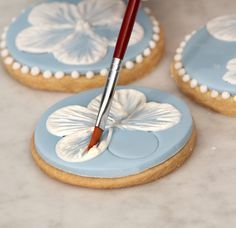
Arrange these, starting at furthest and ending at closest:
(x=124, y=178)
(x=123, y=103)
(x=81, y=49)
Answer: (x=81, y=49) < (x=123, y=103) < (x=124, y=178)

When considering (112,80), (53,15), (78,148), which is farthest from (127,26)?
(53,15)

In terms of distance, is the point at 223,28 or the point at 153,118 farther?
the point at 223,28

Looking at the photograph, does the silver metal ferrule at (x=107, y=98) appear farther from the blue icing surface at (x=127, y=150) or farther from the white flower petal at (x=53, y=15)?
the white flower petal at (x=53, y=15)

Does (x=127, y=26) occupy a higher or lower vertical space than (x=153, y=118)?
higher

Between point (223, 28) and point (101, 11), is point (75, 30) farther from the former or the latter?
point (223, 28)

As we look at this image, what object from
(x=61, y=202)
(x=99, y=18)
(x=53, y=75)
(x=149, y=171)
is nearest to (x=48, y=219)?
(x=61, y=202)

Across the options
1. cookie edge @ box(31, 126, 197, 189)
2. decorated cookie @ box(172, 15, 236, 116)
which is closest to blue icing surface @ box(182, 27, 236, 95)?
decorated cookie @ box(172, 15, 236, 116)

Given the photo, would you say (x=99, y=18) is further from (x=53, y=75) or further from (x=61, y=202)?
(x=61, y=202)
